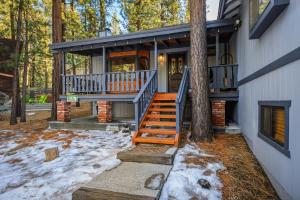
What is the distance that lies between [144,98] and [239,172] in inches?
137

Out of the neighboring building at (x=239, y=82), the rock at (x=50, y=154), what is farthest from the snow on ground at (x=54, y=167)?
the neighboring building at (x=239, y=82)

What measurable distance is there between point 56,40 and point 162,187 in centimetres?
938

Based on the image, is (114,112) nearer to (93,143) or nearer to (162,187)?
(93,143)

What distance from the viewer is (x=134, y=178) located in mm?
3652

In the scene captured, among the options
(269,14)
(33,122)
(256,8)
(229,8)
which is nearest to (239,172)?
(269,14)

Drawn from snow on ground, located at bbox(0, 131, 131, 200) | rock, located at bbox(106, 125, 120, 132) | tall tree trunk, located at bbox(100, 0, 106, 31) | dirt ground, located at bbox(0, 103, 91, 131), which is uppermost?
tall tree trunk, located at bbox(100, 0, 106, 31)

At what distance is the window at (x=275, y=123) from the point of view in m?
2.98

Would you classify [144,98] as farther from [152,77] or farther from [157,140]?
[157,140]

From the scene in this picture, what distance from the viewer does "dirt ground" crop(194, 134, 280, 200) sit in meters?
3.27

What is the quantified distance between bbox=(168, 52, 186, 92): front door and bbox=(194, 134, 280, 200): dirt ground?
4.50 m

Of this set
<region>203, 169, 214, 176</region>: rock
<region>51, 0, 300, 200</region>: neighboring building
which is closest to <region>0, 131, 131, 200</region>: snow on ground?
<region>51, 0, 300, 200</region>: neighboring building

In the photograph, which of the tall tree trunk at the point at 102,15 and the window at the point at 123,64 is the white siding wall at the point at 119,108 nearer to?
the window at the point at 123,64

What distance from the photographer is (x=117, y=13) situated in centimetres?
1920

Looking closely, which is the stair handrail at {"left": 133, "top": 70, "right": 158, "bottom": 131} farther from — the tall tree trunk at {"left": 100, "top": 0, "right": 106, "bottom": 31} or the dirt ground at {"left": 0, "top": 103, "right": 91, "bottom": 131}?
the tall tree trunk at {"left": 100, "top": 0, "right": 106, "bottom": 31}
